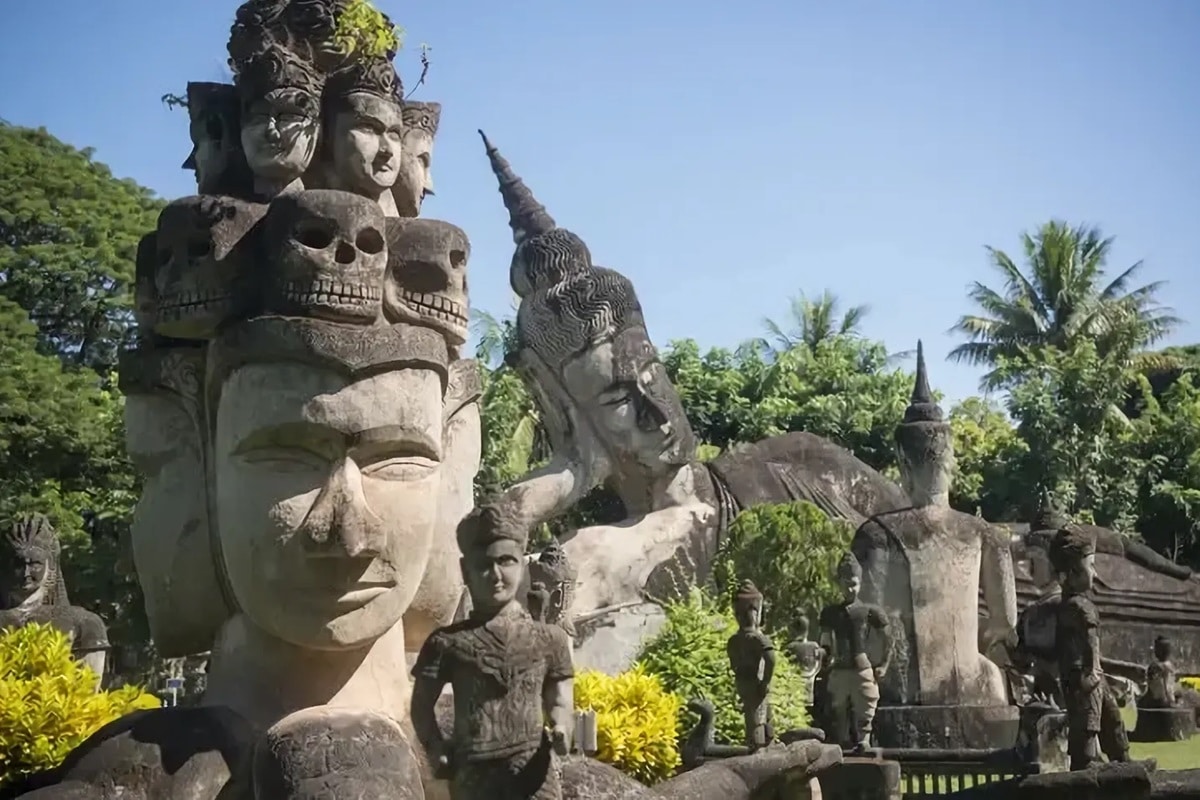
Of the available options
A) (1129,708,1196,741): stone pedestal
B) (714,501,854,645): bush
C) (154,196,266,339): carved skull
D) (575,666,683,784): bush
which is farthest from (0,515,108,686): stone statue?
(1129,708,1196,741): stone pedestal

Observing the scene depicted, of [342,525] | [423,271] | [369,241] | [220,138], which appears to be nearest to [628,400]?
[220,138]

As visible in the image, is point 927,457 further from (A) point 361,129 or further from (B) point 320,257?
(B) point 320,257

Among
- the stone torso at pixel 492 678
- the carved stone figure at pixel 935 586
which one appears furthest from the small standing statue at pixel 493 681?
the carved stone figure at pixel 935 586

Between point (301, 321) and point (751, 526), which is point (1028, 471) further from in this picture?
point (301, 321)

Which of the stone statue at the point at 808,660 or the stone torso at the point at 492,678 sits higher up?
the stone statue at the point at 808,660

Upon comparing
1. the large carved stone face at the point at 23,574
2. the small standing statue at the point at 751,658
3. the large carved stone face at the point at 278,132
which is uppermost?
the large carved stone face at the point at 278,132

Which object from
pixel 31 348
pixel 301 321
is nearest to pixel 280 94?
pixel 301 321

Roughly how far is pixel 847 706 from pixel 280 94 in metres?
6.01

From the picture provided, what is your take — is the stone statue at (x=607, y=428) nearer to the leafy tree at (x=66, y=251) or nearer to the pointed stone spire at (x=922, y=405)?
the pointed stone spire at (x=922, y=405)

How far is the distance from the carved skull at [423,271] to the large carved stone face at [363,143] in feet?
1.48

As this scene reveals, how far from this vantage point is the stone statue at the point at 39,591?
332 inches

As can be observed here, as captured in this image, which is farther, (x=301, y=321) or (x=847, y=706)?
(x=847, y=706)

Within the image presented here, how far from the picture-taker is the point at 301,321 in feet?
13.4

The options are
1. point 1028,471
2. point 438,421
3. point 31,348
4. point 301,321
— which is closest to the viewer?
point 301,321
